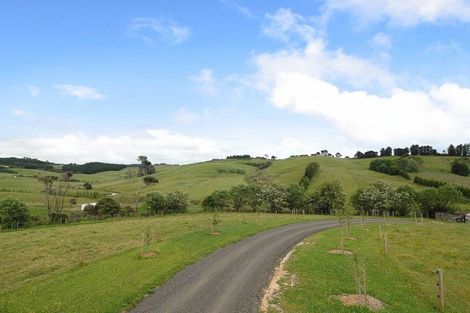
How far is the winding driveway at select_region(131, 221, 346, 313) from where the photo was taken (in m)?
22.1

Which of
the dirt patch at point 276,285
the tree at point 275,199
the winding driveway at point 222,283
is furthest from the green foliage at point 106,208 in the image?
the dirt patch at point 276,285

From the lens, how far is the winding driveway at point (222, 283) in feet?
72.5

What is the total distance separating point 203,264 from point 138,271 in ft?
17.9

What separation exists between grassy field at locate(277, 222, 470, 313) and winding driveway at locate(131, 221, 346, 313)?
7.02 ft

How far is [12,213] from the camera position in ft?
293

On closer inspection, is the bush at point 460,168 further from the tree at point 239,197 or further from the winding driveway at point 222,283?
the winding driveway at point 222,283

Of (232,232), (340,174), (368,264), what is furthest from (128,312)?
(340,174)

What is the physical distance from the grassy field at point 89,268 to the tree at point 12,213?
25529mm

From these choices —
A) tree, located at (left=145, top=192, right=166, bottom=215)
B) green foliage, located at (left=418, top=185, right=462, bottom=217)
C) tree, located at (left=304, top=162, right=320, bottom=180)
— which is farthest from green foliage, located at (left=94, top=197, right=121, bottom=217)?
tree, located at (left=304, top=162, right=320, bottom=180)

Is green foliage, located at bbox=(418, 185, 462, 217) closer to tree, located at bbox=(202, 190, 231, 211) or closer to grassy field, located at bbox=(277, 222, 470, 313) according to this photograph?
grassy field, located at bbox=(277, 222, 470, 313)

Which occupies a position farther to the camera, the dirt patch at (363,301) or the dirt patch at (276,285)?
the dirt patch at (363,301)

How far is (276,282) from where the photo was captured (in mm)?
27047

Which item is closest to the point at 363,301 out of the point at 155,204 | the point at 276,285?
the point at 276,285

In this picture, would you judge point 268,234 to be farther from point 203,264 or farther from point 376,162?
point 376,162
